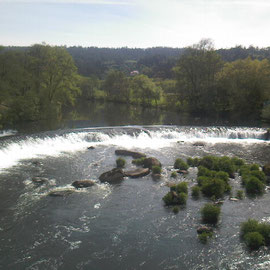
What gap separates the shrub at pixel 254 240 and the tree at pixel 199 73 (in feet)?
173

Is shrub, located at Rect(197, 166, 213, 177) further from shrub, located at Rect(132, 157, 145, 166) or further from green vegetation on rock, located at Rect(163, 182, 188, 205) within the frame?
shrub, located at Rect(132, 157, 145, 166)

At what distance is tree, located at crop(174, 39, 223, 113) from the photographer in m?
65.2

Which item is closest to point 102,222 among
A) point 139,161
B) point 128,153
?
point 139,161

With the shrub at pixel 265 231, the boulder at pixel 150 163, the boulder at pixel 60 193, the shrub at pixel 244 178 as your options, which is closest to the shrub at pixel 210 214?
the shrub at pixel 265 231

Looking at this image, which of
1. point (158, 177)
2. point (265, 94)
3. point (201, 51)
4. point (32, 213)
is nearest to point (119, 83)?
point (201, 51)

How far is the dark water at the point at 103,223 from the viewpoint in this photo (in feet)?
40.4

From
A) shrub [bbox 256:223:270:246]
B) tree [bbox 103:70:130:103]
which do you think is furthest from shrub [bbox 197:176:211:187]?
tree [bbox 103:70:130:103]

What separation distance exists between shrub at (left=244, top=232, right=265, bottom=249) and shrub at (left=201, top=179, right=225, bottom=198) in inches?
210

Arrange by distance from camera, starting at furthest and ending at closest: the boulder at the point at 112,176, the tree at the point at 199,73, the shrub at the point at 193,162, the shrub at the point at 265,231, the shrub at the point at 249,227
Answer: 1. the tree at the point at 199,73
2. the shrub at the point at 193,162
3. the boulder at the point at 112,176
4. the shrub at the point at 249,227
5. the shrub at the point at 265,231

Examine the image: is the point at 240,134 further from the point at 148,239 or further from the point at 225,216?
the point at 148,239

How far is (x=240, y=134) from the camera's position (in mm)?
40375

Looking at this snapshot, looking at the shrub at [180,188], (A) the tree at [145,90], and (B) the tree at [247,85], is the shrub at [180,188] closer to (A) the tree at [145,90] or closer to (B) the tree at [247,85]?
(B) the tree at [247,85]

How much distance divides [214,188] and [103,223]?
297 inches

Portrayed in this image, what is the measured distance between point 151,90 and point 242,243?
232 ft
